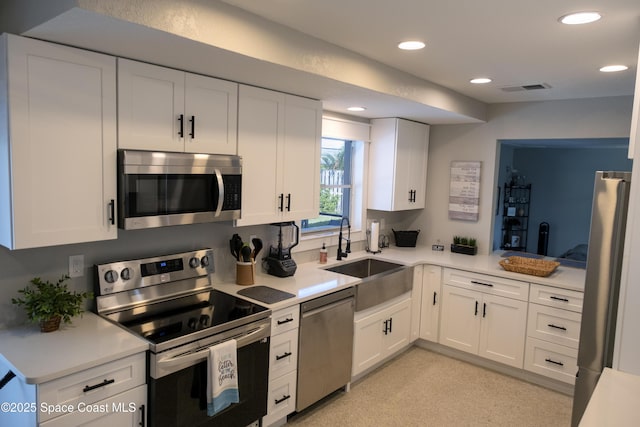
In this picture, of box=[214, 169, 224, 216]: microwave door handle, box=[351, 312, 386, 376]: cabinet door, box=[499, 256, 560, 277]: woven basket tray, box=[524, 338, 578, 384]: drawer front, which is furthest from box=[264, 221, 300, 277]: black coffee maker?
box=[524, 338, 578, 384]: drawer front

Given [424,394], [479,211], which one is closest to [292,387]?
[424,394]

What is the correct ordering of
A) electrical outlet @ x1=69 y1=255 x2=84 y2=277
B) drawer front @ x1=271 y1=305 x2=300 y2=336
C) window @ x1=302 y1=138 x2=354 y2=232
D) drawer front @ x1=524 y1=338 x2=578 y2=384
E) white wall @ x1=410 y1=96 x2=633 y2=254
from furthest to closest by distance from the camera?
1. window @ x1=302 y1=138 x2=354 y2=232
2. white wall @ x1=410 y1=96 x2=633 y2=254
3. drawer front @ x1=524 y1=338 x2=578 y2=384
4. drawer front @ x1=271 y1=305 x2=300 y2=336
5. electrical outlet @ x1=69 y1=255 x2=84 y2=277

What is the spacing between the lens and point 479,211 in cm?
447

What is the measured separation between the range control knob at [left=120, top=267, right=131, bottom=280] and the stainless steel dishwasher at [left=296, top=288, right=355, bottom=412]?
105cm

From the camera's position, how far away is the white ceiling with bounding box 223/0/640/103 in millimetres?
1938

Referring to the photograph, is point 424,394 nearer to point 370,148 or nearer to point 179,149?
point 370,148

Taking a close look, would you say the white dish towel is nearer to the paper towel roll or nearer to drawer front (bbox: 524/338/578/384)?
the paper towel roll

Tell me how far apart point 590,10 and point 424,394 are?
8.97 feet

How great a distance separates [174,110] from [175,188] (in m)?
0.42

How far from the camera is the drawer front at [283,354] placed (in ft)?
8.70

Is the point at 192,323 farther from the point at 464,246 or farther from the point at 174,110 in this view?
the point at 464,246

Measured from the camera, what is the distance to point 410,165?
4.41 meters

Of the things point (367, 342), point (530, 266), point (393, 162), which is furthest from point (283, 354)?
point (530, 266)

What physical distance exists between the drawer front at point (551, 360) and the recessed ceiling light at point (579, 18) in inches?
99.1
